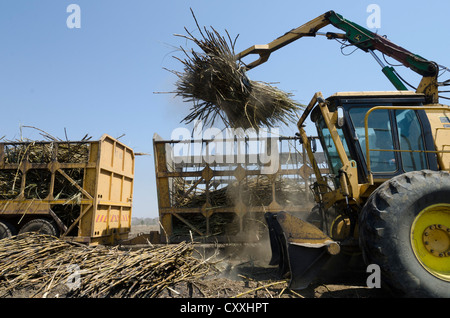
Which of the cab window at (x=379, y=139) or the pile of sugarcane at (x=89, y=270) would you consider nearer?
the pile of sugarcane at (x=89, y=270)

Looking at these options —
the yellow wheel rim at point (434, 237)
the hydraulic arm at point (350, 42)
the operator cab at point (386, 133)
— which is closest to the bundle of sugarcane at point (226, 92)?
the hydraulic arm at point (350, 42)

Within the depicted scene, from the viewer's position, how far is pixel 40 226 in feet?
20.2

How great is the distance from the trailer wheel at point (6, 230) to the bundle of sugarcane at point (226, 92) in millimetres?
3925

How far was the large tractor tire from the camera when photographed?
120 inches

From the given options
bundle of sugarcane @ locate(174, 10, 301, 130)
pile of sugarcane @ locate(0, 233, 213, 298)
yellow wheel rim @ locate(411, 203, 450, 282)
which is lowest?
pile of sugarcane @ locate(0, 233, 213, 298)

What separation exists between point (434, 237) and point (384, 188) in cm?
73

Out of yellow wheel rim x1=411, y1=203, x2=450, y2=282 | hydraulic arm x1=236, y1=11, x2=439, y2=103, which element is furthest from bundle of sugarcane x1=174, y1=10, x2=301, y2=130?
yellow wheel rim x1=411, y1=203, x2=450, y2=282

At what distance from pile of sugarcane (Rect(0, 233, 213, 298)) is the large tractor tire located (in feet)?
6.74

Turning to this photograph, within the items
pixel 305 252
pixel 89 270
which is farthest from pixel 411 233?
pixel 89 270

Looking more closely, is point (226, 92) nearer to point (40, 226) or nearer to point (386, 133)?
point (386, 133)

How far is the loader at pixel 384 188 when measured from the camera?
313cm

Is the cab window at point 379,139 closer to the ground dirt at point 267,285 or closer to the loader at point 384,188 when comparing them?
the loader at point 384,188

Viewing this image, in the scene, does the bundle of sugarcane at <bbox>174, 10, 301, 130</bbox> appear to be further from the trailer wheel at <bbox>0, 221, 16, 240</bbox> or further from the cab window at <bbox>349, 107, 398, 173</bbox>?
the trailer wheel at <bbox>0, 221, 16, 240</bbox>
